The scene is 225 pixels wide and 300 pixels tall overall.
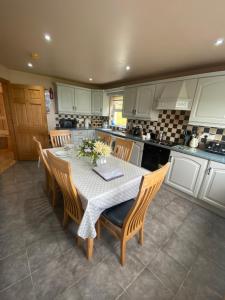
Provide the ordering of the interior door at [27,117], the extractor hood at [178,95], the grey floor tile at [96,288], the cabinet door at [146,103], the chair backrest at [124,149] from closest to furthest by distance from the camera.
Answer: the grey floor tile at [96,288] → the chair backrest at [124,149] → the extractor hood at [178,95] → the cabinet door at [146,103] → the interior door at [27,117]

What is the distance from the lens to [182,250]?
146 cm

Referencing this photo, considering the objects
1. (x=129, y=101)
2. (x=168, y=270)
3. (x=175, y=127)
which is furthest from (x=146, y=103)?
(x=168, y=270)

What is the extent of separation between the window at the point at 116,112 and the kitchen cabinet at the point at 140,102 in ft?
2.11

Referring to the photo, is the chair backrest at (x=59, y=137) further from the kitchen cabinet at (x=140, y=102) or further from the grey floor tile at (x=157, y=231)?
the grey floor tile at (x=157, y=231)

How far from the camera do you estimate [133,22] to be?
131cm

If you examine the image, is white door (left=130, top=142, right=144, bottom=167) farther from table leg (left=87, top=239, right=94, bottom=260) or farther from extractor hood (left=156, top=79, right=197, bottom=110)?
table leg (left=87, top=239, right=94, bottom=260)

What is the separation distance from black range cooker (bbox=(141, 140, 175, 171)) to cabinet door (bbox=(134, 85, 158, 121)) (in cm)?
73

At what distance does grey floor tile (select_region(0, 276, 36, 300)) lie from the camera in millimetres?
1009

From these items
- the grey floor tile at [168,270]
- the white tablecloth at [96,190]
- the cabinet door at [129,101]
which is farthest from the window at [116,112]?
the grey floor tile at [168,270]

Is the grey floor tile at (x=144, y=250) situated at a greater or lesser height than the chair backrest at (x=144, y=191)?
lesser

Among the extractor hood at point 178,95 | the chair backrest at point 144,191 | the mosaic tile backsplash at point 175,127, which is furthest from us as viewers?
the mosaic tile backsplash at point 175,127

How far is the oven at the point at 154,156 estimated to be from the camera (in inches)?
102

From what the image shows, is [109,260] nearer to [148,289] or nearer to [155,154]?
[148,289]

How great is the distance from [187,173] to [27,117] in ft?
12.7
